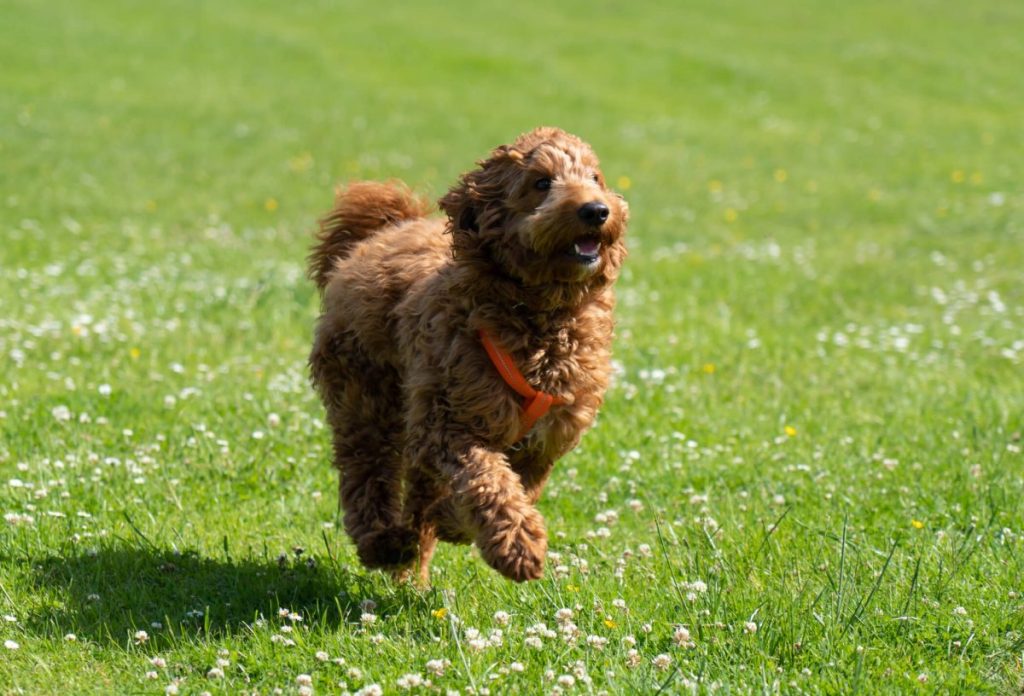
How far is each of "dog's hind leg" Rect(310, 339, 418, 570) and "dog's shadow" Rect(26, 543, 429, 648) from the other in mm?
285

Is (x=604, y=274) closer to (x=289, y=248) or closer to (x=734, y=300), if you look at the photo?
(x=734, y=300)

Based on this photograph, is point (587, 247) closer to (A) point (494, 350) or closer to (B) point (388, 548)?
(A) point (494, 350)

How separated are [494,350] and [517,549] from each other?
0.75m

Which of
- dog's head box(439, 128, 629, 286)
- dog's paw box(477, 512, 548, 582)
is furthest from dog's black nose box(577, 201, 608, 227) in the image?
dog's paw box(477, 512, 548, 582)

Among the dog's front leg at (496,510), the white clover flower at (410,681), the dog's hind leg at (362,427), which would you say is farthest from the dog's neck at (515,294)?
the white clover flower at (410,681)

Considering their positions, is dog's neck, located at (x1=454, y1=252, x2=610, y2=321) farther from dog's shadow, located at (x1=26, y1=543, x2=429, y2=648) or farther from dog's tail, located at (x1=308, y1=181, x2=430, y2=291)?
dog's tail, located at (x1=308, y1=181, x2=430, y2=291)

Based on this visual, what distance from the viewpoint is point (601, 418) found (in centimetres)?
669

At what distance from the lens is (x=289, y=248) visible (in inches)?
Result: 479

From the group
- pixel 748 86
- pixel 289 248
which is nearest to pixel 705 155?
pixel 748 86

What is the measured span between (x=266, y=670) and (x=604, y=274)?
68.3 inches

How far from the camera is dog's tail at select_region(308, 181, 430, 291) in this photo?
5.63 m

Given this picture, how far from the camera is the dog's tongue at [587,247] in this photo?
4.27 metres

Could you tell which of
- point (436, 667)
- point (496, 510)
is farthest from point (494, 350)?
point (436, 667)

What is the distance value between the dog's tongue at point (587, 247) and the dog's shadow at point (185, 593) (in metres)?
1.30
